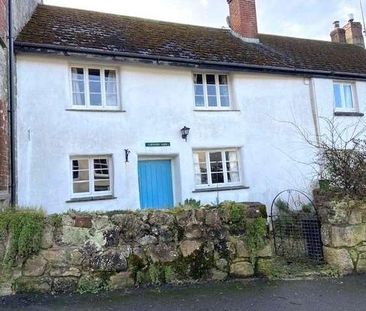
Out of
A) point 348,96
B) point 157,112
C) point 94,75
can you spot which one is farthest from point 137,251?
point 348,96

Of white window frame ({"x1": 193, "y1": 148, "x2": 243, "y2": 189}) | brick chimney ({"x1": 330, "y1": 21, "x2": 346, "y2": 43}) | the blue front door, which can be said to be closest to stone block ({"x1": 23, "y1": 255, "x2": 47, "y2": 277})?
the blue front door

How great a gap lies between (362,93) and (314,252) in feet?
31.8

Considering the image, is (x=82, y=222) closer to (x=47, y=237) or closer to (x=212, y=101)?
(x=47, y=237)

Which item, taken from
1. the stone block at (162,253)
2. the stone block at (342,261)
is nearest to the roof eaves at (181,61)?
the stone block at (162,253)

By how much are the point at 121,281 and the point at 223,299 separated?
4.96 feet

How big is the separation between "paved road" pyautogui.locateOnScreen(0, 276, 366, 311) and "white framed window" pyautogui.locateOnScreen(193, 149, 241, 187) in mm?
6065

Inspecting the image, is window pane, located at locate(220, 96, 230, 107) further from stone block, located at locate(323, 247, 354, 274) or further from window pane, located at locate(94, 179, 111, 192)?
stone block, located at locate(323, 247, 354, 274)

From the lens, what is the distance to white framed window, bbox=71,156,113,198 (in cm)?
982

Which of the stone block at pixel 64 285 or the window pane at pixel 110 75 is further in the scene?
the window pane at pixel 110 75

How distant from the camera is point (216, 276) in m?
5.58

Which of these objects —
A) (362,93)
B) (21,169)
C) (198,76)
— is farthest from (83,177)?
(362,93)

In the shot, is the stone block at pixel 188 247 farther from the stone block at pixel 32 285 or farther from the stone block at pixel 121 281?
the stone block at pixel 32 285

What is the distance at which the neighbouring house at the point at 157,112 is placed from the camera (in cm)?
941

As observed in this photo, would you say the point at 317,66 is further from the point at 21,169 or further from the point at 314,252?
the point at 21,169
